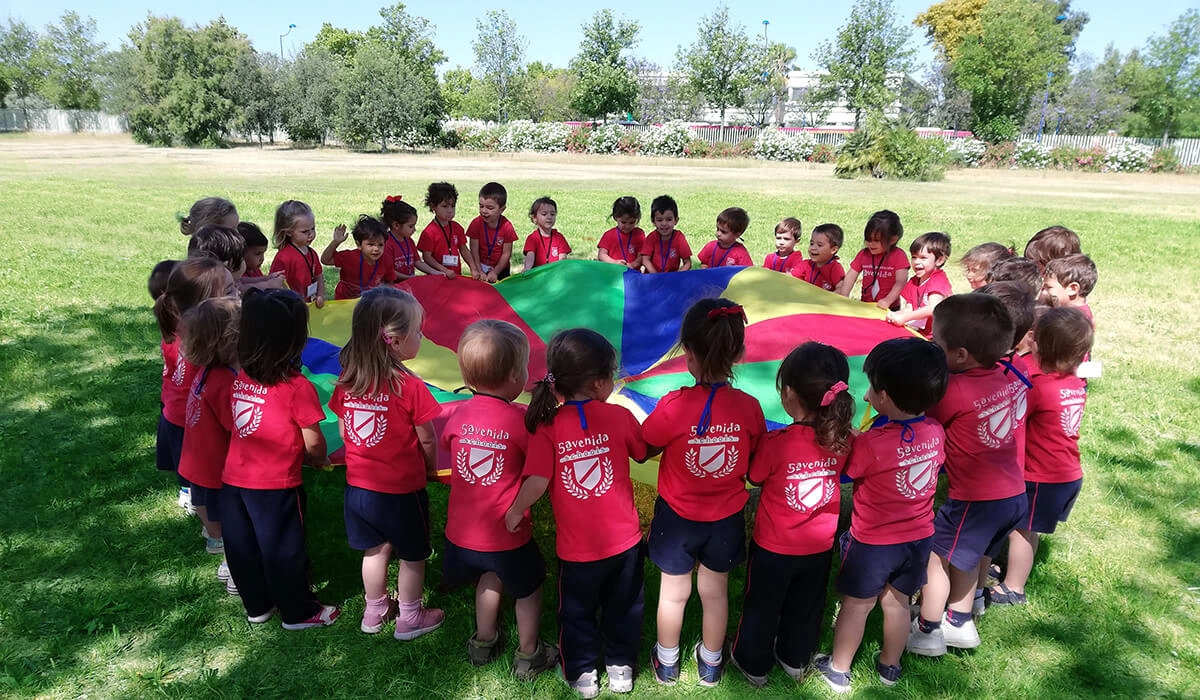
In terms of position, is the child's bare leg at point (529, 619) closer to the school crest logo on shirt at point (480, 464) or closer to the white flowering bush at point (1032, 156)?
the school crest logo on shirt at point (480, 464)

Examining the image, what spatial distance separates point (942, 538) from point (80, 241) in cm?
1009

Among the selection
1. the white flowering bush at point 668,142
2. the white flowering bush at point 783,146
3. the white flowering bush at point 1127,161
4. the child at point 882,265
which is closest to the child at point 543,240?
the child at point 882,265

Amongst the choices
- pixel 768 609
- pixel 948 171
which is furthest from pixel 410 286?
pixel 948 171

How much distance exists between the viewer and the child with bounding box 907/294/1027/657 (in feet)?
7.01

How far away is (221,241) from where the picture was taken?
10.1 ft

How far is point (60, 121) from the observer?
148 ft

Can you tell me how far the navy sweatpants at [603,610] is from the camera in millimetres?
2035

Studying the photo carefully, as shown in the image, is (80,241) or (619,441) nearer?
(619,441)

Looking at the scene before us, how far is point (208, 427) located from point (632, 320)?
7.90ft

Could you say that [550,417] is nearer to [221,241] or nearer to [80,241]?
[221,241]

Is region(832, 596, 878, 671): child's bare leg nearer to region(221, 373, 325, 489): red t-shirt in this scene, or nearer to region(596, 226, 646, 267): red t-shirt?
region(221, 373, 325, 489): red t-shirt

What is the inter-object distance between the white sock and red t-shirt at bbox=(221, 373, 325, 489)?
124 centimetres

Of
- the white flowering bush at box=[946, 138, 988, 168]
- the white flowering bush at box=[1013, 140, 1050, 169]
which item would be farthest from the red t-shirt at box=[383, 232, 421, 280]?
the white flowering bush at box=[1013, 140, 1050, 169]

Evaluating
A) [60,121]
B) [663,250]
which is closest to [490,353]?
[663,250]
